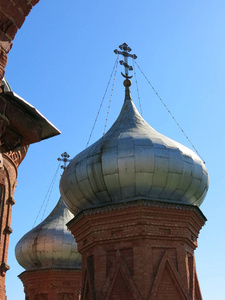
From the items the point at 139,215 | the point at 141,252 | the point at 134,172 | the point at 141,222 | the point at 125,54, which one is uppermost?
the point at 125,54

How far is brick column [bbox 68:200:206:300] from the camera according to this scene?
10.9 metres

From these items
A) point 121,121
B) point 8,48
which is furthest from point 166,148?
point 8,48

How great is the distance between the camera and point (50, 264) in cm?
1812

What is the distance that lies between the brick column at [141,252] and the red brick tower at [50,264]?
6.24m

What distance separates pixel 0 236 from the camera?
10945 mm

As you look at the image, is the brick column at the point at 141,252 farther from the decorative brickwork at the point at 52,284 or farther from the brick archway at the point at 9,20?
the brick archway at the point at 9,20

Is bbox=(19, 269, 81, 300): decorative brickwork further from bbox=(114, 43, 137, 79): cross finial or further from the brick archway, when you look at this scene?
the brick archway

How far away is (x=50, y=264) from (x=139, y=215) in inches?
313

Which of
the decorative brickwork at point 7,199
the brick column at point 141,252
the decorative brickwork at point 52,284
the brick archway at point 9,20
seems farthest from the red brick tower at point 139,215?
the brick archway at point 9,20

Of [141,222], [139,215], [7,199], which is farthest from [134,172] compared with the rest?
[7,199]

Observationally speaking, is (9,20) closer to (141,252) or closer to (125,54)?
(141,252)

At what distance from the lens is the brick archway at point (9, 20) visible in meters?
3.95

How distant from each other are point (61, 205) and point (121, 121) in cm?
809

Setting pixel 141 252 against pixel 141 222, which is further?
pixel 141 222
